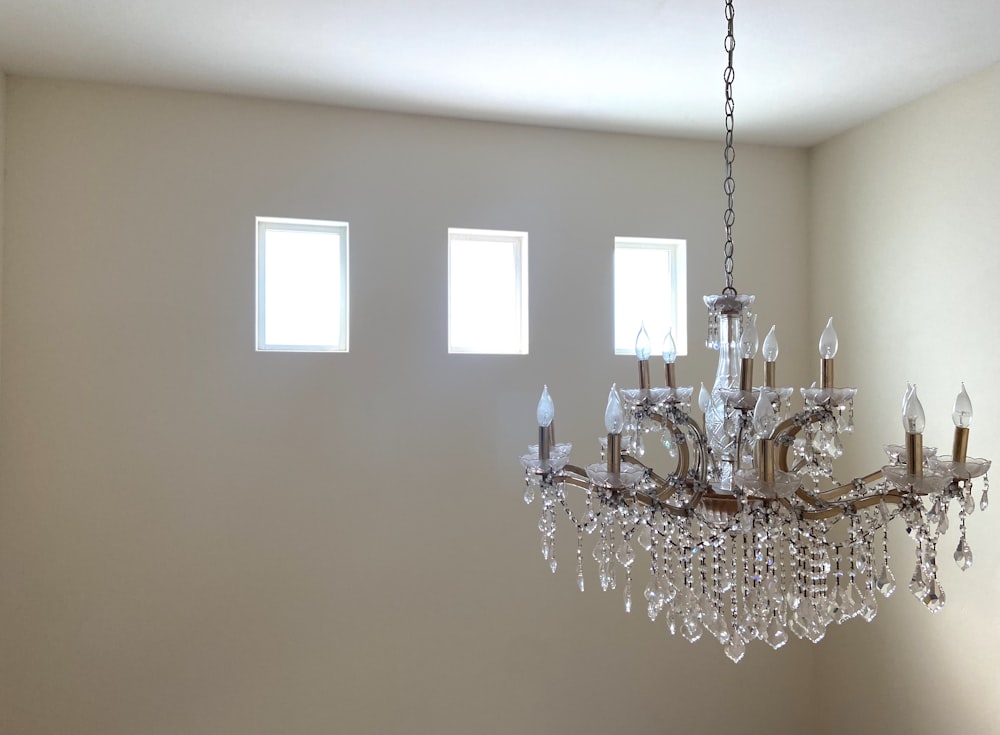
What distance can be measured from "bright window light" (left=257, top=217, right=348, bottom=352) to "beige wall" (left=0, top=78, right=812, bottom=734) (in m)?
0.09

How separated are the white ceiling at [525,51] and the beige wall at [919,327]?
227mm

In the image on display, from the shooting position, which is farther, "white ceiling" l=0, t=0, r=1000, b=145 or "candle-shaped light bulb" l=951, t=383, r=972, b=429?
"white ceiling" l=0, t=0, r=1000, b=145

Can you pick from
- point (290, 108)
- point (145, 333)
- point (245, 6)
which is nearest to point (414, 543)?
point (145, 333)

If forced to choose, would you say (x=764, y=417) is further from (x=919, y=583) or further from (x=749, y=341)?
(x=919, y=583)

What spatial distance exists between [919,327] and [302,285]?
230 cm

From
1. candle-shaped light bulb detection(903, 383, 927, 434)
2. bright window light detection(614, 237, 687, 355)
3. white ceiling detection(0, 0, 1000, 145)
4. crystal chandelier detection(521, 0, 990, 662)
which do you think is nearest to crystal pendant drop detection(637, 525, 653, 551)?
crystal chandelier detection(521, 0, 990, 662)

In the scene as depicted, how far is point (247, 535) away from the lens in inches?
115

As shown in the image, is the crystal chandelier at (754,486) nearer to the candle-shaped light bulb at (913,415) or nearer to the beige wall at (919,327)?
the candle-shaped light bulb at (913,415)

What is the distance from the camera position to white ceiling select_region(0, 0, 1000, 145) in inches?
90.0

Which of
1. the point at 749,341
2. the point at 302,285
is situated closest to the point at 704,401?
the point at 749,341

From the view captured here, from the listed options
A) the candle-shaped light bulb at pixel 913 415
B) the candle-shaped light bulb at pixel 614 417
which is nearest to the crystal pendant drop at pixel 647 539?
the candle-shaped light bulb at pixel 614 417

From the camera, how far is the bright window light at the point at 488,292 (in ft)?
10.6

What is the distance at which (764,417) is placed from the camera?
1379 mm

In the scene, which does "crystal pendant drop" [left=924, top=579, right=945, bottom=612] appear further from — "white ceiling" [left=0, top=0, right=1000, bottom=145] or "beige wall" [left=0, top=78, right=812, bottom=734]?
"beige wall" [left=0, top=78, right=812, bottom=734]
